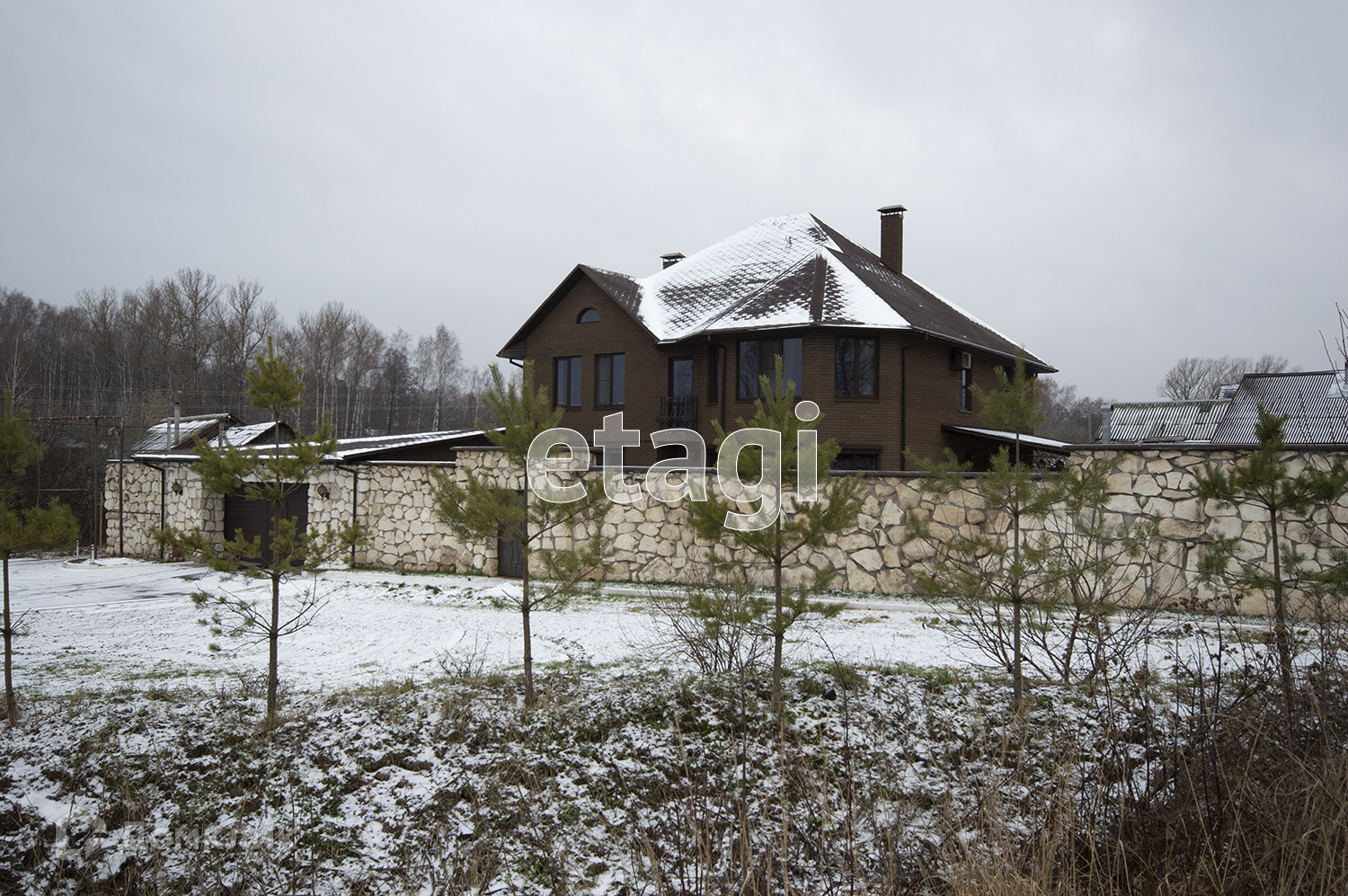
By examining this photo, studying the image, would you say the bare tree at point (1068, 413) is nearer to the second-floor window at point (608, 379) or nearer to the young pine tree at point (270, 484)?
the second-floor window at point (608, 379)

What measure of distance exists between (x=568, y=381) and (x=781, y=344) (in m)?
6.64

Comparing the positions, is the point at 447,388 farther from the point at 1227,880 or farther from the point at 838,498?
the point at 1227,880

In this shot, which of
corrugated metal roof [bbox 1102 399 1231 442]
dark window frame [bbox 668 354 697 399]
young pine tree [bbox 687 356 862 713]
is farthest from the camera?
corrugated metal roof [bbox 1102 399 1231 442]

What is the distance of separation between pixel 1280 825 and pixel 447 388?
174 feet

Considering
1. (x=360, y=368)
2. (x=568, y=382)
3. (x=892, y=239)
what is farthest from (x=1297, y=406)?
(x=360, y=368)

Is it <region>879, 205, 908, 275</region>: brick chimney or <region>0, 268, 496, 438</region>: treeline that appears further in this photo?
<region>0, 268, 496, 438</region>: treeline

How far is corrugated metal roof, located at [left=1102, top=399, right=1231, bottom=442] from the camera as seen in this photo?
66.5ft

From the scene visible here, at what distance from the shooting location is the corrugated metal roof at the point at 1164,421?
20266mm

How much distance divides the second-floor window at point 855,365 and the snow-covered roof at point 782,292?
73cm

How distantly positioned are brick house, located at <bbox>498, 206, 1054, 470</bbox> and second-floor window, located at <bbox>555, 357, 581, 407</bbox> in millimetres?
37

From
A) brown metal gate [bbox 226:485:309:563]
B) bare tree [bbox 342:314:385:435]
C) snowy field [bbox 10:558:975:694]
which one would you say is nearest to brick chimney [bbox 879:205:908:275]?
snowy field [bbox 10:558:975:694]

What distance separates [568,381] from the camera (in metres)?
21.5

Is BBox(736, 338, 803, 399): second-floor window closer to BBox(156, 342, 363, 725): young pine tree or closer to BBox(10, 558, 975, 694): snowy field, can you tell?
BBox(10, 558, 975, 694): snowy field

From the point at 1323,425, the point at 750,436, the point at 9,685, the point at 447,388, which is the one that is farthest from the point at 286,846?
the point at 447,388
